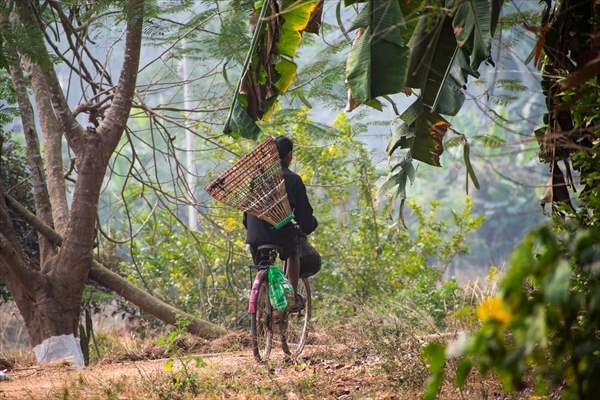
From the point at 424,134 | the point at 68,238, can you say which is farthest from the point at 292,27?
the point at 68,238

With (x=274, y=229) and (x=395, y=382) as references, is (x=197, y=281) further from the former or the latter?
(x=395, y=382)

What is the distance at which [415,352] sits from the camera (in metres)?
6.27

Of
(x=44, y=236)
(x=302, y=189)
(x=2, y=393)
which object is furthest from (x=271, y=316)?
(x=44, y=236)

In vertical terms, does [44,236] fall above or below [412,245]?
above

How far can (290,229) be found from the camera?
725 cm

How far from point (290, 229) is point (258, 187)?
1.79 ft

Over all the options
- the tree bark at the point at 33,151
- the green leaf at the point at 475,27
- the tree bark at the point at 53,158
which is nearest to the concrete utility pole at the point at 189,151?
the tree bark at the point at 53,158

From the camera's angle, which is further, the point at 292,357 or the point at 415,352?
the point at 292,357

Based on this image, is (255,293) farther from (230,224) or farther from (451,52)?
(230,224)

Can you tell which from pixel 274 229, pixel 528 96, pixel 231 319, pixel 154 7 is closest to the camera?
pixel 274 229

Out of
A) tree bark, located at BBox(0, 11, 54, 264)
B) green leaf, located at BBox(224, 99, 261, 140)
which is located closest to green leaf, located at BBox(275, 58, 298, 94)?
green leaf, located at BBox(224, 99, 261, 140)

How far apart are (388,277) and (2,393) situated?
24.4ft

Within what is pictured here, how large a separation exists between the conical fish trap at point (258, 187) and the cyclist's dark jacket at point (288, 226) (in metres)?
0.17

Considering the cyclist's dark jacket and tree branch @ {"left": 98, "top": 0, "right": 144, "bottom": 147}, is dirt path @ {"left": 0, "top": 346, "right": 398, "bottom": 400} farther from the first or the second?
tree branch @ {"left": 98, "top": 0, "right": 144, "bottom": 147}
